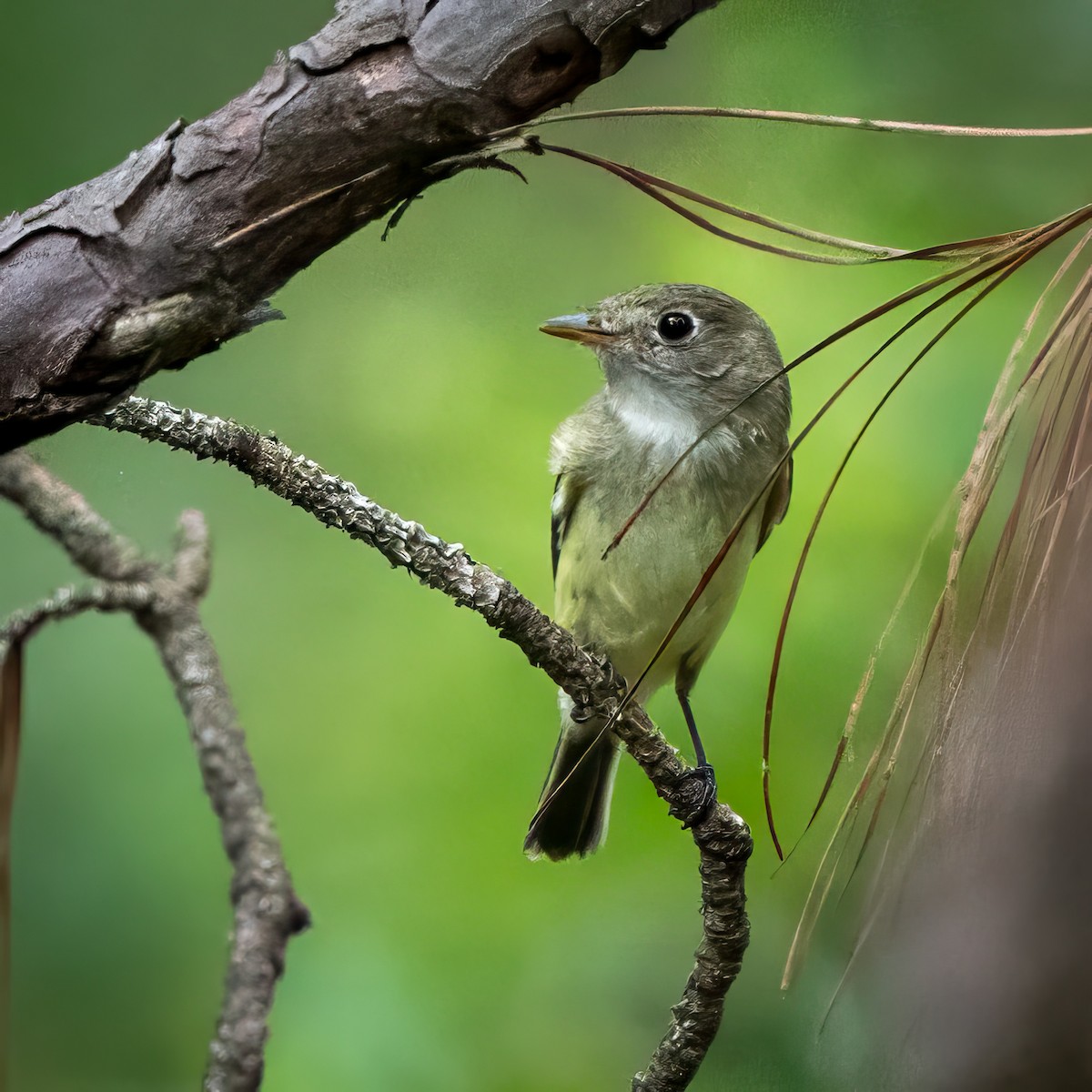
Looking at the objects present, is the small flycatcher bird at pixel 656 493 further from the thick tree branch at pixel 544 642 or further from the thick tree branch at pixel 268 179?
the thick tree branch at pixel 268 179

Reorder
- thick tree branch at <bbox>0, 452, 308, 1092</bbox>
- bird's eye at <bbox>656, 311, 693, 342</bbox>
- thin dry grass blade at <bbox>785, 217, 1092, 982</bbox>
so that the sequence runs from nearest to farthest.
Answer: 1. thin dry grass blade at <bbox>785, 217, 1092, 982</bbox>
2. thick tree branch at <bbox>0, 452, 308, 1092</bbox>
3. bird's eye at <bbox>656, 311, 693, 342</bbox>

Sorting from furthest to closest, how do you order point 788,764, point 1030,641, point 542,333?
1. point 542,333
2. point 788,764
3. point 1030,641

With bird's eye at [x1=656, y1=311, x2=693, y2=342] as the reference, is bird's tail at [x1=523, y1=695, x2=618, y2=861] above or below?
below

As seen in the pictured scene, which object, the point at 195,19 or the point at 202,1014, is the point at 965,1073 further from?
the point at 195,19

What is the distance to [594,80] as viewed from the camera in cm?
58

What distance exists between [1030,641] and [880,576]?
134 mm

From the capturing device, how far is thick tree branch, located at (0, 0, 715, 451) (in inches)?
Result: 22.3

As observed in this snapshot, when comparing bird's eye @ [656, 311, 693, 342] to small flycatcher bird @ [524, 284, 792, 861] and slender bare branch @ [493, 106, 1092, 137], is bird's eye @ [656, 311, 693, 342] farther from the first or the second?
slender bare branch @ [493, 106, 1092, 137]

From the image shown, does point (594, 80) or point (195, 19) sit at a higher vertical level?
point (195, 19)

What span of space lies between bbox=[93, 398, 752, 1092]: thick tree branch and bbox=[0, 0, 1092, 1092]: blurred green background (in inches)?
0.6

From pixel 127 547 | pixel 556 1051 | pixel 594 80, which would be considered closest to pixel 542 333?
pixel 594 80

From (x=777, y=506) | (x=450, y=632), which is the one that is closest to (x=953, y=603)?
(x=777, y=506)

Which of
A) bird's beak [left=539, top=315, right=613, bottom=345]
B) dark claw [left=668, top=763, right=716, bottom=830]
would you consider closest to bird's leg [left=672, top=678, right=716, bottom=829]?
dark claw [left=668, top=763, right=716, bottom=830]

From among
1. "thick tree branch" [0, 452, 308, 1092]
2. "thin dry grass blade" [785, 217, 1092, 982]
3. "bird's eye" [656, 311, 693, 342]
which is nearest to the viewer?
"thin dry grass blade" [785, 217, 1092, 982]
